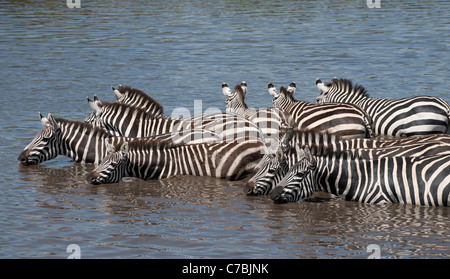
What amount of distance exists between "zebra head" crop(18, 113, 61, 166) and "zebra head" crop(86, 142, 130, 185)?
65.2 inches

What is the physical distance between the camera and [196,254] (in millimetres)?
8875

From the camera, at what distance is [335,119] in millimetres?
13664

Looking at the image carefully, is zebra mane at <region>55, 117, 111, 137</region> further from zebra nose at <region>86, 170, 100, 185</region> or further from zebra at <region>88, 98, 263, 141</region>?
zebra nose at <region>86, 170, 100, 185</region>

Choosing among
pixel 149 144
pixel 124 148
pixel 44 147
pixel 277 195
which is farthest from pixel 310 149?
pixel 44 147


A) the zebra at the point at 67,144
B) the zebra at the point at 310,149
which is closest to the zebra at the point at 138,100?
the zebra at the point at 67,144

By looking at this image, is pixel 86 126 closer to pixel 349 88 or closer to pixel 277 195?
pixel 277 195

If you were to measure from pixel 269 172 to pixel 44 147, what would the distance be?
426 cm

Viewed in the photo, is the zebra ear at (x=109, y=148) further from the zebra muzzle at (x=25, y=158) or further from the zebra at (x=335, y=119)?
the zebra at (x=335, y=119)

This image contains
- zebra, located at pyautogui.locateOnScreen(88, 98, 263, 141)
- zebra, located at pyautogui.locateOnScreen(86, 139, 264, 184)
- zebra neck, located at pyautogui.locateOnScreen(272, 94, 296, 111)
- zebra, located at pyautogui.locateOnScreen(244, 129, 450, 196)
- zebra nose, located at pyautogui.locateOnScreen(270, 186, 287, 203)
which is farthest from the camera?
zebra neck, located at pyautogui.locateOnScreen(272, 94, 296, 111)

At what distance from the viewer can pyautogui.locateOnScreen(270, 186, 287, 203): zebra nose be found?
1057 cm

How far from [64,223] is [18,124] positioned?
6.61 meters

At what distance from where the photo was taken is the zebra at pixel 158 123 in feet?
42.3

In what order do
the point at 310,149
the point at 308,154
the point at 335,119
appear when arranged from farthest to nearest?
1. the point at 335,119
2. the point at 310,149
3. the point at 308,154

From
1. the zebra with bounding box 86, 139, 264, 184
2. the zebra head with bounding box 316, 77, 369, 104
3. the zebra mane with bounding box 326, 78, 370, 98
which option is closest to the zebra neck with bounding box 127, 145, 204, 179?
the zebra with bounding box 86, 139, 264, 184
